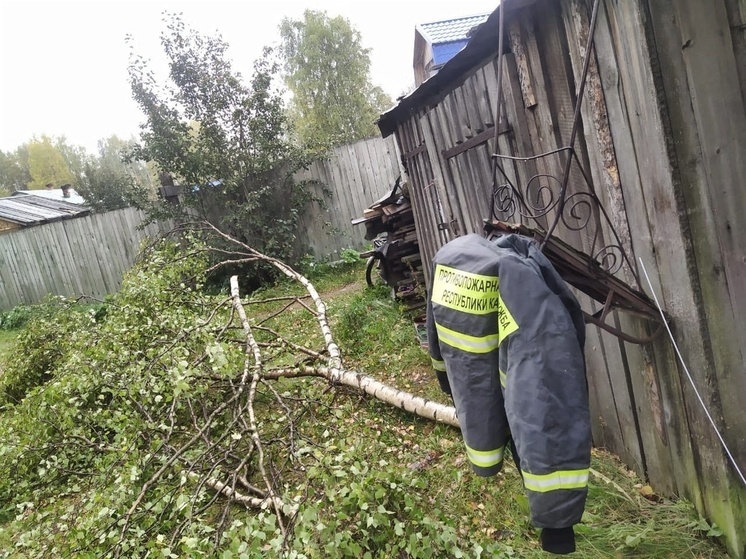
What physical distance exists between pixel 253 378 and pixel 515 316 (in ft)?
8.95

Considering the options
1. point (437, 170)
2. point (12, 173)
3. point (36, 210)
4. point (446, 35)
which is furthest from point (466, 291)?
point (12, 173)

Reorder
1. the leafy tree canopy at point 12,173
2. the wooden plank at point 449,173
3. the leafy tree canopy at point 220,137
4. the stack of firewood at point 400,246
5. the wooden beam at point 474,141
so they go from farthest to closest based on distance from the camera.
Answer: the leafy tree canopy at point 12,173 → the leafy tree canopy at point 220,137 → the stack of firewood at point 400,246 → the wooden plank at point 449,173 → the wooden beam at point 474,141

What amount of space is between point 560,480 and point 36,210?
21802mm

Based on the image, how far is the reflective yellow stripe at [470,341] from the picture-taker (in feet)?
5.24

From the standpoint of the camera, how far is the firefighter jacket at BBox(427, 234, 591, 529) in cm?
138

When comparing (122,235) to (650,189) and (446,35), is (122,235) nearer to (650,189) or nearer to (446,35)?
(446,35)

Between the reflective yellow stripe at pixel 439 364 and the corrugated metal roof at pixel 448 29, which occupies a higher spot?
the corrugated metal roof at pixel 448 29

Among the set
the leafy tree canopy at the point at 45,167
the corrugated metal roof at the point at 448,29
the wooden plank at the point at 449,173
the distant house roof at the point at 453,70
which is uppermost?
the leafy tree canopy at the point at 45,167

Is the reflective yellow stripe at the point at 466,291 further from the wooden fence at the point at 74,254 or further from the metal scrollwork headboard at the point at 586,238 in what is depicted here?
the wooden fence at the point at 74,254

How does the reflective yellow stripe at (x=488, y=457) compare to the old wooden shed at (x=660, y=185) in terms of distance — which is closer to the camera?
the reflective yellow stripe at (x=488, y=457)

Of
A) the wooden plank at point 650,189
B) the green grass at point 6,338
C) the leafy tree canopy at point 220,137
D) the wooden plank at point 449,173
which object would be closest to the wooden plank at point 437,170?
the wooden plank at point 449,173

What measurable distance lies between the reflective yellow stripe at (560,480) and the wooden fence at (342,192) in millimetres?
8999

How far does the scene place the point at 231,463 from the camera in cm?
347

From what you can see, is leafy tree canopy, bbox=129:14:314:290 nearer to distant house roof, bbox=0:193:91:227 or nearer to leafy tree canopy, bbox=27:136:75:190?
distant house roof, bbox=0:193:91:227
